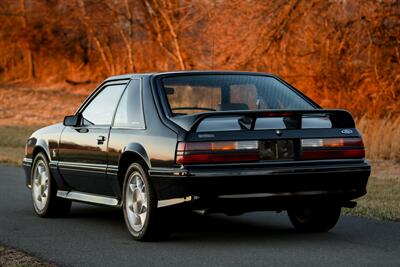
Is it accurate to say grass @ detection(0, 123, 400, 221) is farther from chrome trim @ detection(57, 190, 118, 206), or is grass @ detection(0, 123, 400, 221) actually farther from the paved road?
chrome trim @ detection(57, 190, 118, 206)

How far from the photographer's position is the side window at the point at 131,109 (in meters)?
9.69

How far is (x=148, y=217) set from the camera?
9078 mm

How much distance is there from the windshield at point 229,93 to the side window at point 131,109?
0.29m

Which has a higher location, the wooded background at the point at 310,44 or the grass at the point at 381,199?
the wooded background at the point at 310,44

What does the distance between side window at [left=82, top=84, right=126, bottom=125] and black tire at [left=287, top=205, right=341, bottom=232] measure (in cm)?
204

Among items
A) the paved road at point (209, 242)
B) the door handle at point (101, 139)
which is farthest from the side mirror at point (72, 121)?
the paved road at point (209, 242)

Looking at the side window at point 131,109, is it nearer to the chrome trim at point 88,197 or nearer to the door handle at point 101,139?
the door handle at point 101,139

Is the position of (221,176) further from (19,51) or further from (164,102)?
(19,51)

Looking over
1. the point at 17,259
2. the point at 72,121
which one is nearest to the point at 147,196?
the point at 17,259

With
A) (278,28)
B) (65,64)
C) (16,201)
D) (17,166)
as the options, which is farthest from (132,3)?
(16,201)

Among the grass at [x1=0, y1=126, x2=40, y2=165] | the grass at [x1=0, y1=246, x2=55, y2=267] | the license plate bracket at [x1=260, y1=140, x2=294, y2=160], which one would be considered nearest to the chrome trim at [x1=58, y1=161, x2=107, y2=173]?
the grass at [x1=0, y1=246, x2=55, y2=267]

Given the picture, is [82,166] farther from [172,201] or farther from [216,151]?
[216,151]

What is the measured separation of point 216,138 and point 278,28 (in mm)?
14149

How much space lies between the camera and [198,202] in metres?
8.71
